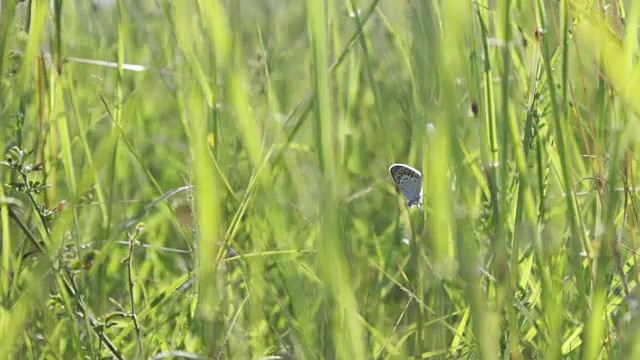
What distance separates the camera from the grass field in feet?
2.35

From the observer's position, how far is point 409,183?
3.24 ft

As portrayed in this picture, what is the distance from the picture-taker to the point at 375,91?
112 cm

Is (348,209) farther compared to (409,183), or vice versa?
(348,209)

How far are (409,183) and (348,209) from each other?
0.22 m

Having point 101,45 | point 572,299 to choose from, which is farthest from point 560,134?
point 101,45

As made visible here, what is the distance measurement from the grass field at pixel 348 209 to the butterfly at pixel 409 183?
0.6 inches

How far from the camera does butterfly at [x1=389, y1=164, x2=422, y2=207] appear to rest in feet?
3.15

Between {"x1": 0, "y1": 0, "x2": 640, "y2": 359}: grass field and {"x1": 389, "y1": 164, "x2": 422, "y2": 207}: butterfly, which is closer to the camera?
{"x1": 0, "y1": 0, "x2": 640, "y2": 359}: grass field

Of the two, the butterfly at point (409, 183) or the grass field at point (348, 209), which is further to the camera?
the butterfly at point (409, 183)

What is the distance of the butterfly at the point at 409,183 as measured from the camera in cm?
96

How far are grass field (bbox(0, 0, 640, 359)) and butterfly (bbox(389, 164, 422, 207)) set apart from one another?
0.05 feet

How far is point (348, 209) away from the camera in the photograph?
1.19m

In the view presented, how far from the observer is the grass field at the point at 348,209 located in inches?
28.2

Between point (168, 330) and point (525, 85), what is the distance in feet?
1.90
